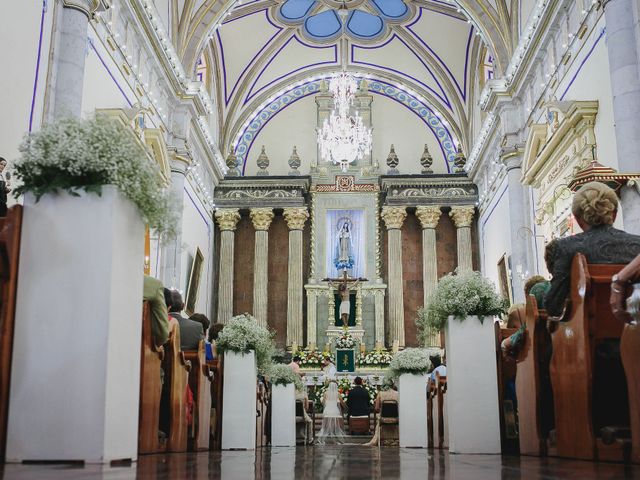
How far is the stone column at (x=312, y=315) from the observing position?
1969 centimetres

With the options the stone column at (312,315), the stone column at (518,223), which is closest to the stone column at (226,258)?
the stone column at (312,315)

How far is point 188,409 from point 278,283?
1408cm

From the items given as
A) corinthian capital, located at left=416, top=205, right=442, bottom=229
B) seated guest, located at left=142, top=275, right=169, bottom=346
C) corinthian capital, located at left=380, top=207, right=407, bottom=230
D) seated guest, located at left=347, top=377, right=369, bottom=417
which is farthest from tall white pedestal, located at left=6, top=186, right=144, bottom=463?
corinthian capital, located at left=416, top=205, right=442, bottom=229

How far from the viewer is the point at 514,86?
50.3 feet

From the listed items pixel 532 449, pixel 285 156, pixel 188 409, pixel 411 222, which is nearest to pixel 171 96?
pixel 285 156

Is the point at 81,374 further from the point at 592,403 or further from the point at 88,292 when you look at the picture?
the point at 592,403

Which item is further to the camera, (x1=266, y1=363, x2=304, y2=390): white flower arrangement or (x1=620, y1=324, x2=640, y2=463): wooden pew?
(x1=266, y1=363, x2=304, y2=390): white flower arrangement

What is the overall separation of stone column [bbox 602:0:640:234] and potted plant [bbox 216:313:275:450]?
4.68m

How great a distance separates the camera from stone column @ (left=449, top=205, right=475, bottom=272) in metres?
20.2

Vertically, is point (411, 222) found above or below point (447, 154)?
below

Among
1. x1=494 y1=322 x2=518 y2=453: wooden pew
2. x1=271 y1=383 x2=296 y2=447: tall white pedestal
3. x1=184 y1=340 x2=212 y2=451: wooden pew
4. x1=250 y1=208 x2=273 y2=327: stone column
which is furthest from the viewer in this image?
x1=250 y1=208 x2=273 y2=327: stone column

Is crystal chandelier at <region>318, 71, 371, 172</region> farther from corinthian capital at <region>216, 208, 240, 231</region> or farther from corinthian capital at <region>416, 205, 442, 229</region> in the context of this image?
corinthian capital at <region>216, 208, 240, 231</region>

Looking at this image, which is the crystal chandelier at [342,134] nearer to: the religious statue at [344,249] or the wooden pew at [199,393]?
the religious statue at [344,249]

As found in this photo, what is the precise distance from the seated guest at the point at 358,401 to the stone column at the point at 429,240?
691 cm
